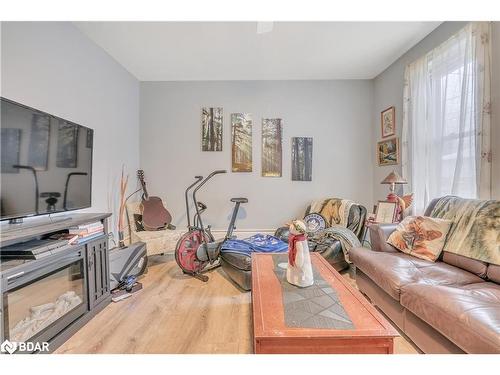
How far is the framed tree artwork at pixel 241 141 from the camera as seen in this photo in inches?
149

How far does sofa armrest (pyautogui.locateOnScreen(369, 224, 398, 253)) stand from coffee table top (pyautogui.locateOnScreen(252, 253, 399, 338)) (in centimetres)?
82

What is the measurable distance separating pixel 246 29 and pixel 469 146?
2333 mm

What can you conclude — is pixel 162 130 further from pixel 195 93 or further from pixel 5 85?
pixel 5 85

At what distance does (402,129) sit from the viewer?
3064 mm

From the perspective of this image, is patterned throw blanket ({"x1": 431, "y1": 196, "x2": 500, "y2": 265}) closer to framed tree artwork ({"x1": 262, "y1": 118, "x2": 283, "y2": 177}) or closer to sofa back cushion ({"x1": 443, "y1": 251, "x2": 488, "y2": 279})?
sofa back cushion ({"x1": 443, "y1": 251, "x2": 488, "y2": 279})

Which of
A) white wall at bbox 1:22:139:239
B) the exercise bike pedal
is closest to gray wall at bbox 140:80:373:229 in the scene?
white wall at bbox 1:22:139:239

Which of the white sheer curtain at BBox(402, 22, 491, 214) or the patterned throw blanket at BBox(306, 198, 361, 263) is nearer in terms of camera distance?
the white sheer curtain at BBox(402, 22, 491, 214)

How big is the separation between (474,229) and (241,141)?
2.87 meters

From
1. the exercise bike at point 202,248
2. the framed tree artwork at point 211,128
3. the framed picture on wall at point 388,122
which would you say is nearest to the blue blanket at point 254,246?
the exercise bike at point 202,248

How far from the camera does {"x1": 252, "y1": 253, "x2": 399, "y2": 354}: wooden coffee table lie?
1.01 m

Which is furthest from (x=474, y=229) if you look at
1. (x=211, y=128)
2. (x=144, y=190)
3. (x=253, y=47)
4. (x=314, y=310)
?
(x=144, y=190)

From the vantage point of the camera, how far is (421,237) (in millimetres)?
1990

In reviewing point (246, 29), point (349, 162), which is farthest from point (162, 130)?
point (349, 162)
